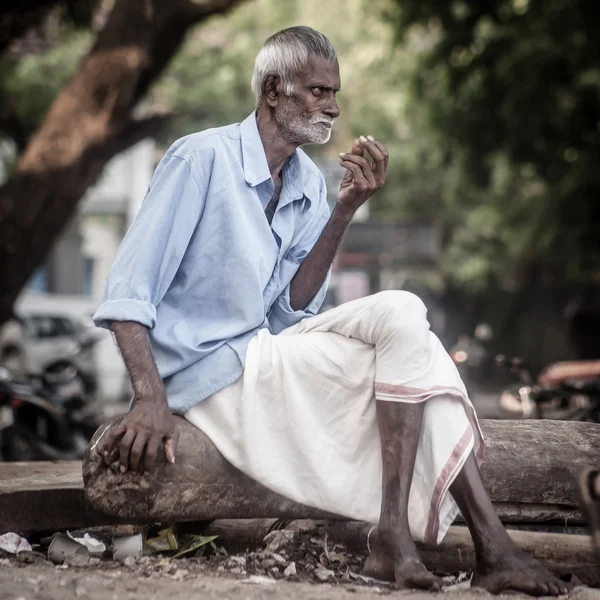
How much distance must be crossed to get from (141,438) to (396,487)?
77cm

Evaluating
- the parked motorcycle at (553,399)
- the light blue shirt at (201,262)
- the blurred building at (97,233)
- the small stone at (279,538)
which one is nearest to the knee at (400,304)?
the light blue shirt at (201,262)

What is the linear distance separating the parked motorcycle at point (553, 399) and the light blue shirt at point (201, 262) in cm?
356

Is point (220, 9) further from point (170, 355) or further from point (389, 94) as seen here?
point (389, 94)

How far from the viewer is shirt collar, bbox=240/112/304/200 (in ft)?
11.5

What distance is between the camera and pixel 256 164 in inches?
139

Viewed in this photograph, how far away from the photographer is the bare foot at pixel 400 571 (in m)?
3.00

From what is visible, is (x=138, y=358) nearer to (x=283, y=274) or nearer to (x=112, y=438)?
(x=112, y=438)

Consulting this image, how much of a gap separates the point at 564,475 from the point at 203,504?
1.34 metres

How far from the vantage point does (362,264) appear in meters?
29.2

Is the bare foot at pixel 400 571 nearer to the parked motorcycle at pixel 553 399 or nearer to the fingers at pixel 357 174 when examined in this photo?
the fingers at pixel 357 174

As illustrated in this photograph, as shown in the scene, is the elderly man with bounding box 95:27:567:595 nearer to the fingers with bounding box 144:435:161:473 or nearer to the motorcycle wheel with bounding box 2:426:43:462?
the fingers with bounding box 144:435:161:473

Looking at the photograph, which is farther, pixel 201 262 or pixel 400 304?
pixel 201 262

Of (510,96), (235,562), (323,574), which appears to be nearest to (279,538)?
Result: (235,562)

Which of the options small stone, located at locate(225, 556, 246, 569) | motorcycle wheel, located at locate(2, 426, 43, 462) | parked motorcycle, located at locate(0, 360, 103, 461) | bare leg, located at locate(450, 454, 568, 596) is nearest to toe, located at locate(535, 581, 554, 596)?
bare leg, located at locate(450, 454, 568, 596)
